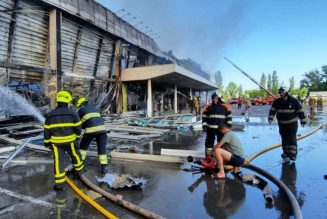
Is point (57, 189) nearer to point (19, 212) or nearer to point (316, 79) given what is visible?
point (19, 212)

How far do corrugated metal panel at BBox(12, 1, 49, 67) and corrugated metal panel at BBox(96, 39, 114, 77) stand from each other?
452 cm

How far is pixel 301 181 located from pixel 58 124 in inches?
171

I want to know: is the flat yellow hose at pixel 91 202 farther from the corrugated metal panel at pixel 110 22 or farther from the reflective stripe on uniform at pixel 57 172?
the corrugated metal panel at pixel 110 22

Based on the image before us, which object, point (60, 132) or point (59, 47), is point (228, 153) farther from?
Answer: point (59, 47)

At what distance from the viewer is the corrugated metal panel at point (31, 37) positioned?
11922mm

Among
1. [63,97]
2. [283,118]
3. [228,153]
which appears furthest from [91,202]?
[283,118]

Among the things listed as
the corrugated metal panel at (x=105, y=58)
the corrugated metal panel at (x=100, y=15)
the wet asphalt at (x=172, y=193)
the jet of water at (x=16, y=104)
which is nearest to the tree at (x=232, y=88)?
the corrugated metal panel at (x=105, y=58)

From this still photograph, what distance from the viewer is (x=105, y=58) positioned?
1795cm

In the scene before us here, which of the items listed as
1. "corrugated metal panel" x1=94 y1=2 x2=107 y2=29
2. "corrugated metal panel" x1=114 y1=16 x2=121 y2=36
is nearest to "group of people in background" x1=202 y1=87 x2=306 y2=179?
"corrugated metal panel" x1=94 y1=2 x2=107 y2=29

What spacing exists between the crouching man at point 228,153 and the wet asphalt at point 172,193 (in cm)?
26

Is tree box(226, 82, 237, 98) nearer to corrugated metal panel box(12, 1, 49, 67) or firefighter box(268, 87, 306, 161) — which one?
corrugated metal panel box(12, 1, 49, 67)

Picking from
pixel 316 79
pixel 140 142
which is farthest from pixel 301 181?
pixel 316 79

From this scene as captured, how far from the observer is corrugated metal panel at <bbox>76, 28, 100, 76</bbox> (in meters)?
15.7

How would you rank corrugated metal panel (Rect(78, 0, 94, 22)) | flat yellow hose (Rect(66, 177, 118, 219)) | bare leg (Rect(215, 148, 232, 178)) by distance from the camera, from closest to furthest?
flat yellow hose (Rect(66, 177, 118, 219)) < bare leg (Rect(215, 148, 232, 178)) < corrugated metal panel (Rect(78, 0, 94, 22))
